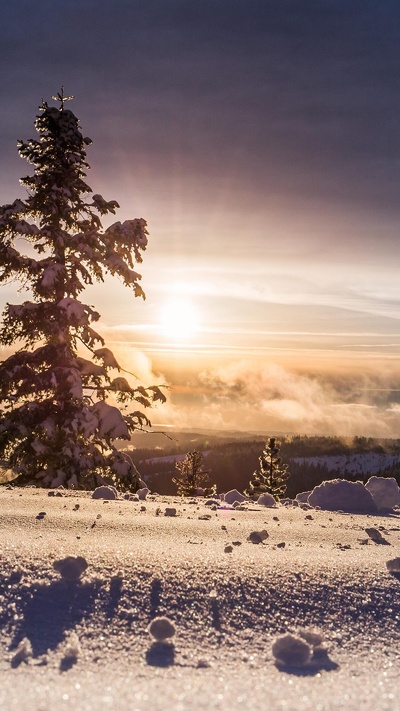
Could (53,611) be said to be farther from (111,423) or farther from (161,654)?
(111,423)

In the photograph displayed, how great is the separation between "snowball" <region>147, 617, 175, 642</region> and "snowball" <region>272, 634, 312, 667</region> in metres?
0.39

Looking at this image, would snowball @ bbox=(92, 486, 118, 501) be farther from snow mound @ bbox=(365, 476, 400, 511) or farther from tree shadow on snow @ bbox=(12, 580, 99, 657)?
tree shadow on snow @ bbox=(12, 580, 99, 657)

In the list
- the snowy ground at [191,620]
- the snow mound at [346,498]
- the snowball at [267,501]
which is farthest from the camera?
the snowball at [267,501]

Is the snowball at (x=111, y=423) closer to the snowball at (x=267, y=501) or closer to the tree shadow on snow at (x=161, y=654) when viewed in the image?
the snowball at (x=267, y=501)

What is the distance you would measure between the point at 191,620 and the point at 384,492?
6.43 meters

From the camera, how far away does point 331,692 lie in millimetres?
1820

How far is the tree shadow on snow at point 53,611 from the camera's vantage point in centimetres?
215

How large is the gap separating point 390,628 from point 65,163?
43.2 ft

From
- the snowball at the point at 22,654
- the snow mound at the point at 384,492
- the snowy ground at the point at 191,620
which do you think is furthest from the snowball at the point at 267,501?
the snowball at the point at 22,654

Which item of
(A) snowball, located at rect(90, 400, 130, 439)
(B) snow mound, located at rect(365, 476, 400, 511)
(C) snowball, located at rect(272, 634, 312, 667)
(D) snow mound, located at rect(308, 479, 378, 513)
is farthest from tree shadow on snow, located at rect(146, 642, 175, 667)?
(A) snowball, located at rect(90, 400, 130, 439)

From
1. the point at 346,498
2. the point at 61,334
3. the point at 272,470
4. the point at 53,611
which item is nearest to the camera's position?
the point at 53,611

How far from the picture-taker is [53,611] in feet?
7.82

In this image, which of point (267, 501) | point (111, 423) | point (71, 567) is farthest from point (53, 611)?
point (111, 423)

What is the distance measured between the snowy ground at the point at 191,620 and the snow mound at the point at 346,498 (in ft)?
12.1
